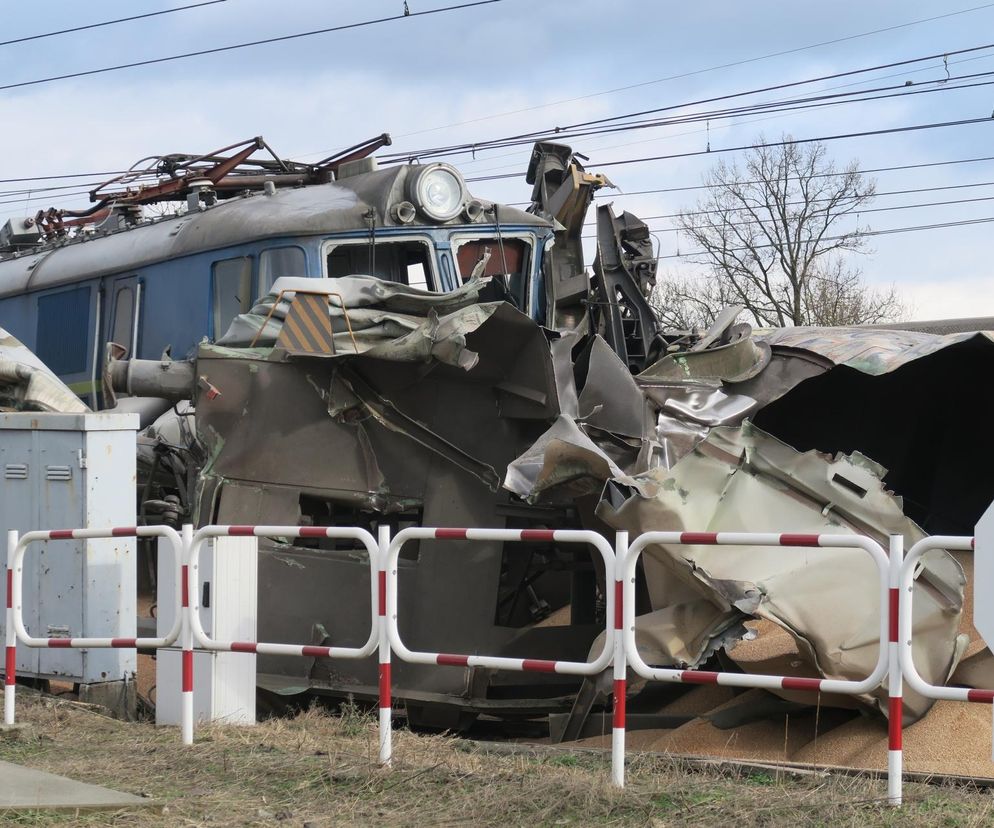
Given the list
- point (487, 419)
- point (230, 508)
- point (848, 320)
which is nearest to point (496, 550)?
point (487, 419)

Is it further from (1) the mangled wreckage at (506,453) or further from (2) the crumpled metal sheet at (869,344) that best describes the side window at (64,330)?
(2) the crumpled metal sheet at (869,344)

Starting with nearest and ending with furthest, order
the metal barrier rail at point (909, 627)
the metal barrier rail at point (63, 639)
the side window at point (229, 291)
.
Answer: the metal barrier rail at point (909, 627)
the metal barrier rail at point (63, 639)
the side window at point (229, 291)

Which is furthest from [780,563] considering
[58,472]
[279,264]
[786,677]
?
[279,264]

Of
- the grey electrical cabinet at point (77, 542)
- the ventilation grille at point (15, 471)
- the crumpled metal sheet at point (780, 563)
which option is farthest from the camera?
the ventilation grille at point (15, 471)

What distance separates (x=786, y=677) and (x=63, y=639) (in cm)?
388

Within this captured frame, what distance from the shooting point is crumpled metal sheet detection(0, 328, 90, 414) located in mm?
9227

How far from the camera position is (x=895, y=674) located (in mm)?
4777

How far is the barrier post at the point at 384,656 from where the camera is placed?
562 centimetres

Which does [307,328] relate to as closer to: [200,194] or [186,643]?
[186,643]

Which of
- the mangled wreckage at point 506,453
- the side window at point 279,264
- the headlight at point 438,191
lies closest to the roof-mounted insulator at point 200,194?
the side window at point 279,264

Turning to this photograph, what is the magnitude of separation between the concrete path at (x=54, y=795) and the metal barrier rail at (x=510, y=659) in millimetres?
1161

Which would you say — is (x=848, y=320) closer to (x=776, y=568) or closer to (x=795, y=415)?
(x=795, y=415)

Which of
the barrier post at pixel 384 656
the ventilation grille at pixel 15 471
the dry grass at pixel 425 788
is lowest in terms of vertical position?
the dry grass at pixel 425 788

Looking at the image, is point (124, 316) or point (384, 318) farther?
point (124, 316)
